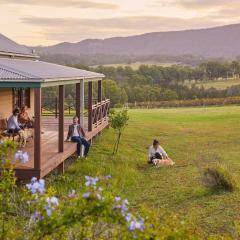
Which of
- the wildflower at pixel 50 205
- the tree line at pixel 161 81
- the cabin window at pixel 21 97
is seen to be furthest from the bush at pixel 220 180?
the tree line at pixel 161 81

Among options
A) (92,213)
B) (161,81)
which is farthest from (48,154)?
(161,81)

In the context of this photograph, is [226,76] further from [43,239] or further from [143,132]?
[43,239]

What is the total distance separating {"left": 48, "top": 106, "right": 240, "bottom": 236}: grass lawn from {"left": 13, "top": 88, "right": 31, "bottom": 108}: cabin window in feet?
10.2

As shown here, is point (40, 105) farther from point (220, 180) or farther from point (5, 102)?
point (5, 102)

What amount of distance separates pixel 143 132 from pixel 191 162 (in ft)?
25.9

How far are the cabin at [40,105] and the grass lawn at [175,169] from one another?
2.38 feet

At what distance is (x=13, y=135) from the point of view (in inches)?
513

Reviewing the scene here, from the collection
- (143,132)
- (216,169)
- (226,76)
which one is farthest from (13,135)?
(226,76)

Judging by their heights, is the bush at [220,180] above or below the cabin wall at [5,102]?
below

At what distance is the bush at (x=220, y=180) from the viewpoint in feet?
40.0

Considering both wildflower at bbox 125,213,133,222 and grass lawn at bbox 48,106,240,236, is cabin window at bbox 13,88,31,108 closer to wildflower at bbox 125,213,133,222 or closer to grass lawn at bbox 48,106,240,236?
grass lawn at bbox 48,106,240,236

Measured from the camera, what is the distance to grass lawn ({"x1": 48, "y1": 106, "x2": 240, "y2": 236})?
1070 centimetres

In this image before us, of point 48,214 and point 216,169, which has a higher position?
point 48,214

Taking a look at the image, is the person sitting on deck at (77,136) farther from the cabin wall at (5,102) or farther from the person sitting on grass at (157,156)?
the cabin wall at (5,102)
